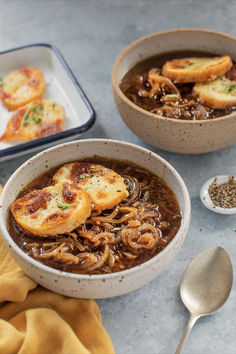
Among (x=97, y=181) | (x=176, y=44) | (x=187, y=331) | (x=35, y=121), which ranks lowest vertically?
(x=187, y=331)

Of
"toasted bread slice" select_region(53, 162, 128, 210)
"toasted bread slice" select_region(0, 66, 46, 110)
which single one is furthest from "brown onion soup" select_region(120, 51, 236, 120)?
"toasted bread slice" select_region(0, 66, 46, 110)

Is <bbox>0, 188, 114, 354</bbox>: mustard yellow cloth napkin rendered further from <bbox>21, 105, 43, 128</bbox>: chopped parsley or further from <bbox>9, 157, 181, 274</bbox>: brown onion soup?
<bbox>21, 105, 43, 128</bbox>: chopped parsley

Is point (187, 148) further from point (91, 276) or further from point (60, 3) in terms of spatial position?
point (60, 3)

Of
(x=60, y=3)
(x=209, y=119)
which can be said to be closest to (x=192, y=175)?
(x=209, y=119)

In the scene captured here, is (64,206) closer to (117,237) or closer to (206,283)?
(117,237)

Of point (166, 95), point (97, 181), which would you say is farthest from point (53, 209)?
point (166, 95)

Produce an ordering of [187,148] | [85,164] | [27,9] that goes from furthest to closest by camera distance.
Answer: [27,9] < [187,148] < [85,164]
